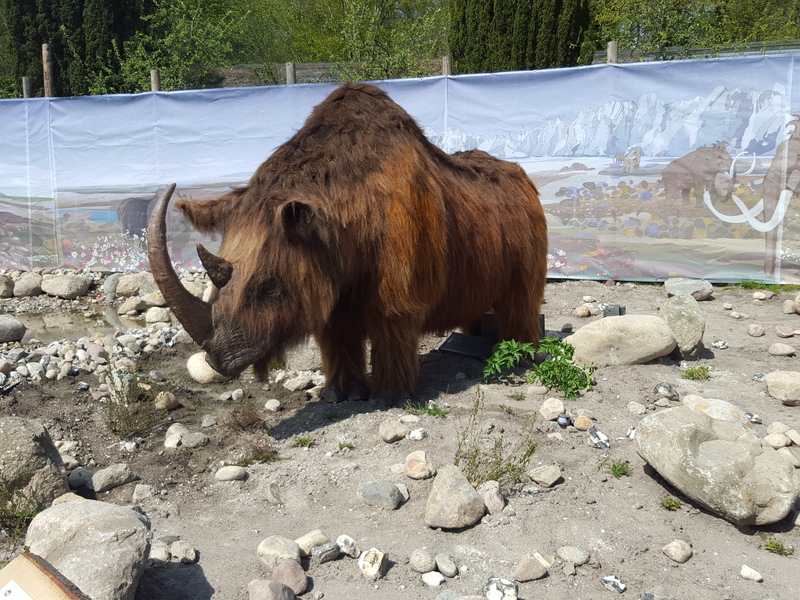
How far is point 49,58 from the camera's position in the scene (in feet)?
42.7

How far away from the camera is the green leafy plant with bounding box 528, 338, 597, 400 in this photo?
222 inches

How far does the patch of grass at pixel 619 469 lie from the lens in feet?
14.4

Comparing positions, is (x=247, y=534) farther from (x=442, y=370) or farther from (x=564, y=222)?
(x=564, y=222)

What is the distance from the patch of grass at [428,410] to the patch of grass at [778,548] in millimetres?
2227

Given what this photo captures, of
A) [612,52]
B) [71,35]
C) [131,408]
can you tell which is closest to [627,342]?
[131,408]

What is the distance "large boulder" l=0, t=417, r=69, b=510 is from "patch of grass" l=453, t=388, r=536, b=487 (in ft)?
7.80

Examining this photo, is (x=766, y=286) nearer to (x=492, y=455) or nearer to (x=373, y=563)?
(x=492, y=455)

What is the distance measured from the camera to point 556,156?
10227 millimetres

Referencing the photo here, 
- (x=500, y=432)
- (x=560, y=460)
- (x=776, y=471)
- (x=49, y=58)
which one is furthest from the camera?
(x=49, y=58)

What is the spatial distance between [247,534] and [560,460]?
1.98 metres

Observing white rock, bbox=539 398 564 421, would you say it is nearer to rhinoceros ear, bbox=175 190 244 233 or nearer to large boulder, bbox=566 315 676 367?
large boulder, bbox=566 315 676 367

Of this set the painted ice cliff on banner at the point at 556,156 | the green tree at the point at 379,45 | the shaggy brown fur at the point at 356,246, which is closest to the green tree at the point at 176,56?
the green tree at the point at 379,45

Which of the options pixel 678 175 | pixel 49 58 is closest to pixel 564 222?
pixel 678 175

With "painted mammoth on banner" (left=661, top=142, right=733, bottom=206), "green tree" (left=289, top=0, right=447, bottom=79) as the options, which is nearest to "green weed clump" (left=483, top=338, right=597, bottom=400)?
"painted mammoth on banner" (left=661, top=142, right=733, bottom=206)
